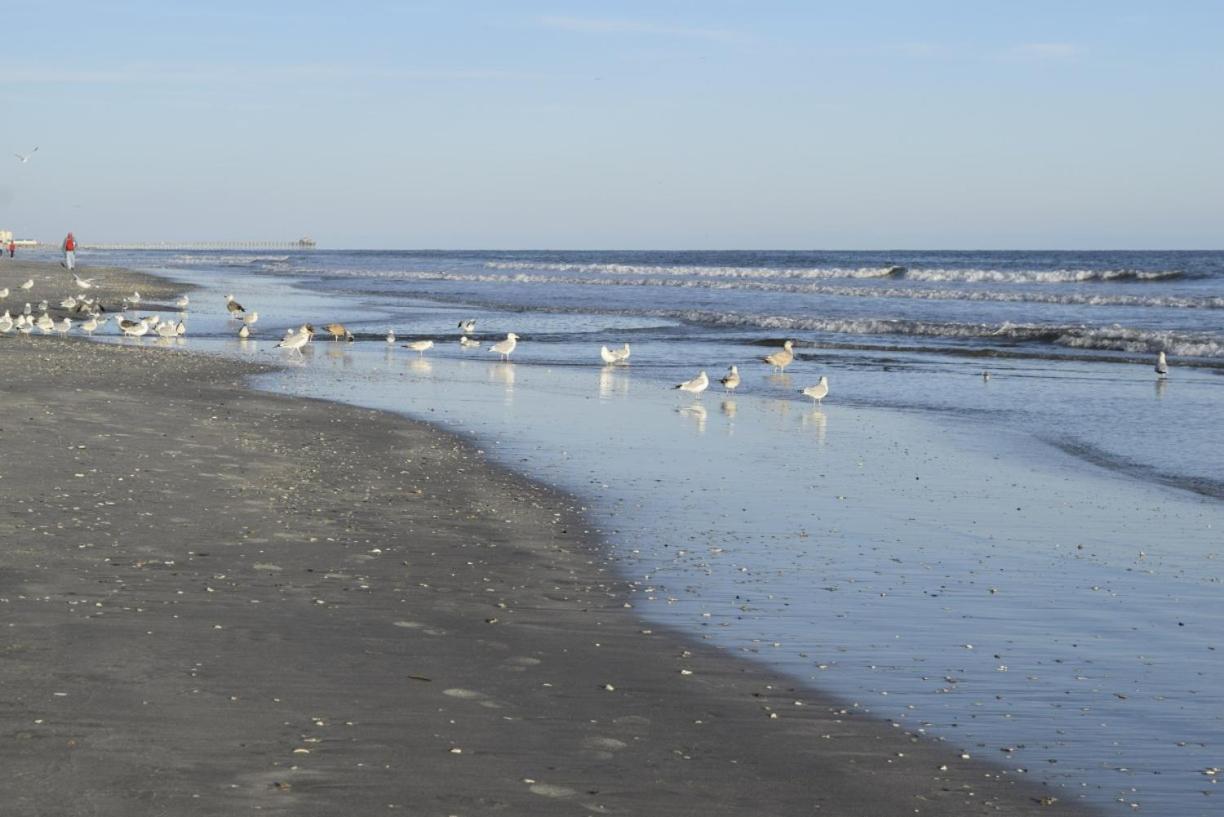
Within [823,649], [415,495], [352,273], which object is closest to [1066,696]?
[823,649]

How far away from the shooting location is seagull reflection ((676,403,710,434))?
16.0 metres

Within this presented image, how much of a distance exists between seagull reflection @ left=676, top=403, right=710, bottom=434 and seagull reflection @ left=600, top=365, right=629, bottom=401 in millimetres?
1371

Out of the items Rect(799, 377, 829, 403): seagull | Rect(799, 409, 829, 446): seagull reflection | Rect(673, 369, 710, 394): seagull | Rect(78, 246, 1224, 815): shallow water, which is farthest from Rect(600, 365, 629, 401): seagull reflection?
Rect(799, 409, 829, 446): seagull reflection

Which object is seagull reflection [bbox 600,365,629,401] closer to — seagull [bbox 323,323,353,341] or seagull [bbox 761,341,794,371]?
seagull [bbox 761,341,794,371]

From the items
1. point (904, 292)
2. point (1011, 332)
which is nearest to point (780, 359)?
point (1011, 332)

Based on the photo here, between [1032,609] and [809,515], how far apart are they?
2782 mm

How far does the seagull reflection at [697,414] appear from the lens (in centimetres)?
1605

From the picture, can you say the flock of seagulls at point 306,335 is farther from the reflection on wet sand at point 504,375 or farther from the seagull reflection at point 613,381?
the reflection on wet sand at point 504,375

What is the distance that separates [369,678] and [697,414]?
38.1 feet

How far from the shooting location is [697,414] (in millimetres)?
17281

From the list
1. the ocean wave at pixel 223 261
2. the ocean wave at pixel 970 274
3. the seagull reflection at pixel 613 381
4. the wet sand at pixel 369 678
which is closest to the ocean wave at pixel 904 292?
the ocean wave at pixel 970 274

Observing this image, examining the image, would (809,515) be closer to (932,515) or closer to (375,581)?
(932,515)

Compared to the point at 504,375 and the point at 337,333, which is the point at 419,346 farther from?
the point at 504,375

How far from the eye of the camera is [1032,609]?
7637 mm
